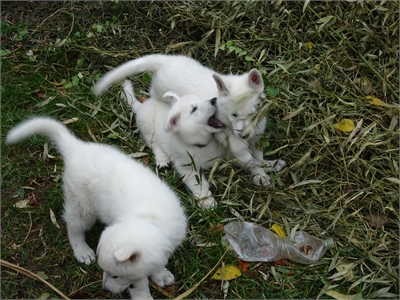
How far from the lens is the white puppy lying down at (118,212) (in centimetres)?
279

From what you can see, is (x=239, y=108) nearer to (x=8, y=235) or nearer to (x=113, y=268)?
(x=113, y=268)

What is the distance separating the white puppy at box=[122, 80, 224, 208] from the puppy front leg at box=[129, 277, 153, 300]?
0.85 m

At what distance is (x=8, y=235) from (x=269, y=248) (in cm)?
193

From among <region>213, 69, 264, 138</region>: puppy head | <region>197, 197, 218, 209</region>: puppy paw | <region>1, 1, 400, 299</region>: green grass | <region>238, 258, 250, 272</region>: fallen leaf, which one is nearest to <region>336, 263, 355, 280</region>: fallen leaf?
<region>1, 1, 400, 299</region>: green grass

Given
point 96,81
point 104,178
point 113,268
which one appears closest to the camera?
point 113,268

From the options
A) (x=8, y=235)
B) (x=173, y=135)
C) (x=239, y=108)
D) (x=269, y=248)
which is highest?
(x=239, y=108)

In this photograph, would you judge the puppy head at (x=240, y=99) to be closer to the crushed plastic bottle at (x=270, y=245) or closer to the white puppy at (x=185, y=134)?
the white puppy at (x=185, y=134)

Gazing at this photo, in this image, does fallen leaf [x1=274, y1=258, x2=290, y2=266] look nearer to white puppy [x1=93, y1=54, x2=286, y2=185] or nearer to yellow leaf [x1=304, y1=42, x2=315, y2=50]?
white puppy [x1=93, y1=54, x2=286, y2=185]

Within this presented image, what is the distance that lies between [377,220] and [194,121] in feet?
4.89

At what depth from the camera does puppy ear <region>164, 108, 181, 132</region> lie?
12.5ft

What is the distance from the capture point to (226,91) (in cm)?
372

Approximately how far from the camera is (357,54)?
4414 millimetres

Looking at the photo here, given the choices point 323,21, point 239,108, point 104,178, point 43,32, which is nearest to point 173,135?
point 239,108

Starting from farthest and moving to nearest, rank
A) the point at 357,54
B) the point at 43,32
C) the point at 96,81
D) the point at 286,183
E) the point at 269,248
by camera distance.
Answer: the point at 43,32 < the point at 96,81 < the point at 357,54 < the point at 286,183 < the point at 269,248
